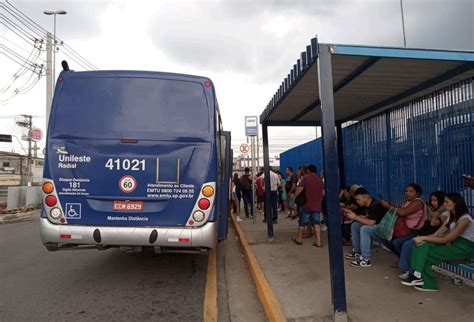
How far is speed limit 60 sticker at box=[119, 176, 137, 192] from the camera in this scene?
4770mm

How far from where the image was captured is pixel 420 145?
236 inches

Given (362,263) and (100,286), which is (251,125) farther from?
(100,286)

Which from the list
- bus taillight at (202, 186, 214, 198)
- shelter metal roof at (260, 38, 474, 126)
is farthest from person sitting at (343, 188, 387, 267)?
bus taillight at (202, 186, 214, 198)

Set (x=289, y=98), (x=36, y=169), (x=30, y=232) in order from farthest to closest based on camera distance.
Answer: (x=36, y=169)
(x=30, y=232)
(x=289, y=98)

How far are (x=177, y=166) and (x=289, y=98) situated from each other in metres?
2.84

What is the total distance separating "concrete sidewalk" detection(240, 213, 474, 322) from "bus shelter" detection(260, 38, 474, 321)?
18.8 inches

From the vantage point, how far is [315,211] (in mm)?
7277

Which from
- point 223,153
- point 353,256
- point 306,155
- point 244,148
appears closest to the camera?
point 223,153

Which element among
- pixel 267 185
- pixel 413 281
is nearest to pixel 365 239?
pixel 413 281

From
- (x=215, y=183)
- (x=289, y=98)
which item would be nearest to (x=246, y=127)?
(x=289, y=98)

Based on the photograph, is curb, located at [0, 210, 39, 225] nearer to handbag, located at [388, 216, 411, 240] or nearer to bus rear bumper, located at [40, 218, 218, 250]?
bus rear bumper, located at [40, 218, 218, 250]

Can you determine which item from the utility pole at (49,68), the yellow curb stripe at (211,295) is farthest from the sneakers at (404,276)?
the utility pole at (49,68)

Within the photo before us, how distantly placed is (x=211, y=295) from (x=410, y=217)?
9.54 feet

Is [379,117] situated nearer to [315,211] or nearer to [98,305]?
[315,211]
